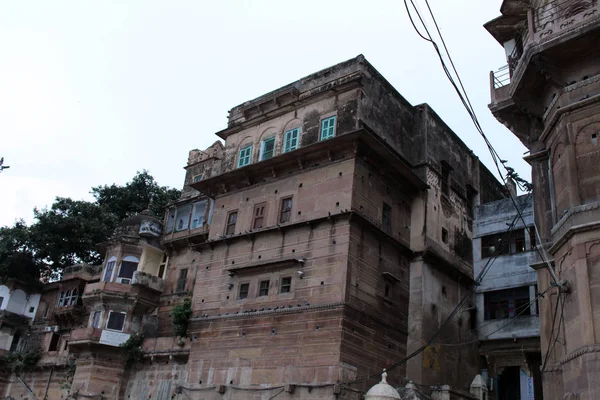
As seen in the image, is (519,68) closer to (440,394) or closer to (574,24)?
(574,24)

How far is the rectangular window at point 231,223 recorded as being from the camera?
24706 mm

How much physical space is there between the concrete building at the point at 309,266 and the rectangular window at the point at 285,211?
4cm

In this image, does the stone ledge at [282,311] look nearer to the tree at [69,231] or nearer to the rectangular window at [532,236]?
the rectangular window at [532,236]

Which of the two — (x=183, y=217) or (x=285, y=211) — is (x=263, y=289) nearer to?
(x=285, y=211)

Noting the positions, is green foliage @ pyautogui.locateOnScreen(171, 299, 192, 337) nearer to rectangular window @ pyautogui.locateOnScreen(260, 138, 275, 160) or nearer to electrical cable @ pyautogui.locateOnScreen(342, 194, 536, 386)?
rectangular window @ pyautogui.locateOnScreen(260, 138, 275, 160)

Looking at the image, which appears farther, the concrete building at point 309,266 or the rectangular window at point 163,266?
the rectangular window at point 163,266

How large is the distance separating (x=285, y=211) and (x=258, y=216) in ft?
4.66

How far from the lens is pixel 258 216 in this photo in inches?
939

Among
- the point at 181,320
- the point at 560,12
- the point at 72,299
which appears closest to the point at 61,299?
the point at 72,299

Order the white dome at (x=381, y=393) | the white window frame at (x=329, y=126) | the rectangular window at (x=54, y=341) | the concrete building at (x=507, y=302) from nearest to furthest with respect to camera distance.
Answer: the white dome at (x=381, y=393), the white window frame at (x=329, y=126), the concrete building at (x=507, y=302), the rectangular window at (x=54, y=341)

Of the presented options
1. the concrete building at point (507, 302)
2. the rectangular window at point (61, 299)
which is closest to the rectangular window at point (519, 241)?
the concrete building at point (507, 302)

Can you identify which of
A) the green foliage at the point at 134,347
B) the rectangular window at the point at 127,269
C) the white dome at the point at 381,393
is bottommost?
the white dome at the point at 381,393

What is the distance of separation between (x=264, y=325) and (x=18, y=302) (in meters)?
22.4

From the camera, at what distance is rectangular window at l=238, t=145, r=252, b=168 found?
25.7 m
